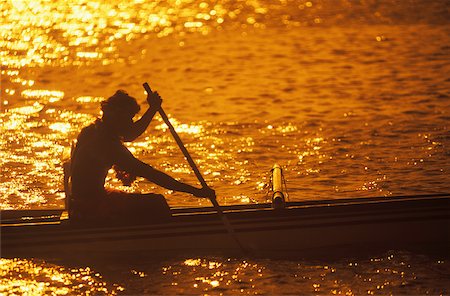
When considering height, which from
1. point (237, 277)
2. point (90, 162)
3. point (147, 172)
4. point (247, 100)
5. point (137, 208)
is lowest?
point (247, 100)

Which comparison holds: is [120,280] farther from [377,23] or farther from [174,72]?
[377,23]

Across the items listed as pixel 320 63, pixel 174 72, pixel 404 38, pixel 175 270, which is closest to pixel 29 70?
pixel 174 72

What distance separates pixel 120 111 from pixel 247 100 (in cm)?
848

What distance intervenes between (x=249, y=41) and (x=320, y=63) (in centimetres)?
280

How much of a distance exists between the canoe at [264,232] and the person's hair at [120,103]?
3.19 feet

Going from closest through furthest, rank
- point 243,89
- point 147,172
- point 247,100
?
point 147,172 < point 247,100 < point 243,89

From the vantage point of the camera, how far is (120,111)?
10.8m

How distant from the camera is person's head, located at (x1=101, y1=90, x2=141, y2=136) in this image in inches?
424

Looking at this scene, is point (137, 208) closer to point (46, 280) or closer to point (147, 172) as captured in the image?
point (147, 172)

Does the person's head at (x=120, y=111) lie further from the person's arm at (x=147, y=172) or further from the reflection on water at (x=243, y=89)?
the reflection on water at (x=243, y=89)

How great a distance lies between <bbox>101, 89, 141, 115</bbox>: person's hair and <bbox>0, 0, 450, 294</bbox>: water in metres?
1.33

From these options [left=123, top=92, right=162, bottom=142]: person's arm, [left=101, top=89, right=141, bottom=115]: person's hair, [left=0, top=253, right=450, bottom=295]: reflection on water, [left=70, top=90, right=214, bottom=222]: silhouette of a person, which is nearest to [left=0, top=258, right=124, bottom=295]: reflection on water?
[left=0, top=253, right=450, bottom=295]: reflection on water

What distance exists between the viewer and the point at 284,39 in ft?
83.6

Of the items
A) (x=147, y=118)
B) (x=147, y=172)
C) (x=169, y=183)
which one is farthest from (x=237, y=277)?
Result: (x=147, y=118)
